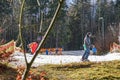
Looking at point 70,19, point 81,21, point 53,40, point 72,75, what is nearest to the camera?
point 72,75

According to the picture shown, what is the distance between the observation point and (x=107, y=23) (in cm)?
7600

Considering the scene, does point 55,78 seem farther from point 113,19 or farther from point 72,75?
point 113,19

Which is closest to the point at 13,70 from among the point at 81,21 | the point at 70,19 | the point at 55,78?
the point at 55,78

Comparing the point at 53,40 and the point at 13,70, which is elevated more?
the point at 13,70

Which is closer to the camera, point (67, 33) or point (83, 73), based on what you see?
point (83, 73)

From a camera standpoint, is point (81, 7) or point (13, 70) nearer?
point (13, 70)

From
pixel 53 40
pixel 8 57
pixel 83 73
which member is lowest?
pixel 53 40

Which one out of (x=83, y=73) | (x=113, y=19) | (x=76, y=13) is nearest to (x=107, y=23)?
(x=113, y=19)

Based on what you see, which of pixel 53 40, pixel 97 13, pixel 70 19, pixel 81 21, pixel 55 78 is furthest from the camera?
pixel 97 13

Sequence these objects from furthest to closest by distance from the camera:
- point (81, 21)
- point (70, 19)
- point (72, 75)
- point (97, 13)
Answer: point (97, 13)
point (81, 21)
point (70, 19)
point (72, 75)

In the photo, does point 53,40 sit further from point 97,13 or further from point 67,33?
point 97,13

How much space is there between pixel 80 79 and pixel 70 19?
61.2 metres

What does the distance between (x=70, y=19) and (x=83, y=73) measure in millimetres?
60463

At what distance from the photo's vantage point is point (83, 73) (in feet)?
33.4
